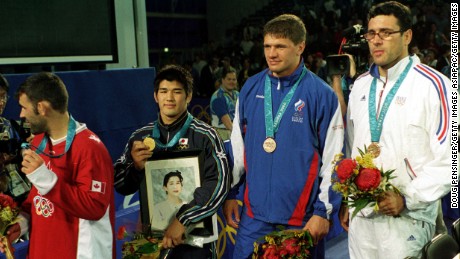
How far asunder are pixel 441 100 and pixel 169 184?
59.7 inches

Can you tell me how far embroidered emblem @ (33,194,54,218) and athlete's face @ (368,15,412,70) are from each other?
189 centimetres

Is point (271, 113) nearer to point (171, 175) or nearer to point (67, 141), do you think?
point (171, 175)

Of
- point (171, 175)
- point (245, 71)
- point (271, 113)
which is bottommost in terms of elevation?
point (171, 175)

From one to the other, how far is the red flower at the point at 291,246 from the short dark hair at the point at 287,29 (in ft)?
3.56

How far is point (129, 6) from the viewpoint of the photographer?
7.36m

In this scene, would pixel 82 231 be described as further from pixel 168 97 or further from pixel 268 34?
pixel 268 34

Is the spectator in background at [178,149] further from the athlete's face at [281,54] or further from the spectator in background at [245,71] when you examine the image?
the spectator in background at [245,71]

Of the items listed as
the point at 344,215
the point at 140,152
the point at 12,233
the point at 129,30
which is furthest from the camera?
the point at 129,30

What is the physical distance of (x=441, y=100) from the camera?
2.98 metres

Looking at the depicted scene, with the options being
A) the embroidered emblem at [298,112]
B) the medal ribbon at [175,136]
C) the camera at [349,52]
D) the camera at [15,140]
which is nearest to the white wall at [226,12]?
the camera at [349,52]

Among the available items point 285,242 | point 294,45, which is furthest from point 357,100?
point 285,242

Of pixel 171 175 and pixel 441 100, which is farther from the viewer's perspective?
pixel 171 175

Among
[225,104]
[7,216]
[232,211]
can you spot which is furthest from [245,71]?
[7,216]

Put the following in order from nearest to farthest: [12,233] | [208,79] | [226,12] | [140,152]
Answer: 1. [12,233]
2. [140,152]
3. [208,79]
4. [226,12]
